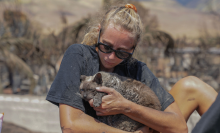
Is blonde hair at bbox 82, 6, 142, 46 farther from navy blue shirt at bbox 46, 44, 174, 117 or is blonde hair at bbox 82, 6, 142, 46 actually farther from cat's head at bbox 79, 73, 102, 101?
cat's head at bbox 79, 73, 102, 101

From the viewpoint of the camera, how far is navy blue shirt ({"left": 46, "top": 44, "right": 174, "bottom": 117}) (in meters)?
1.95

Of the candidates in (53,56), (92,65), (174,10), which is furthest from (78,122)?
(174,10)

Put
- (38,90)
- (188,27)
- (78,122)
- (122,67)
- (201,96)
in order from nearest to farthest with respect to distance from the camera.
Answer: (78,122) → (122,67) → (201,96) → (38,90) → (188,27)

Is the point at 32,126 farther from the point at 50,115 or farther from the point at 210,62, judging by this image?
the point at 210,62

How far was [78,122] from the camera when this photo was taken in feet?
6.28

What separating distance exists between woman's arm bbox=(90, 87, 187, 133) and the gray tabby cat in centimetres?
17

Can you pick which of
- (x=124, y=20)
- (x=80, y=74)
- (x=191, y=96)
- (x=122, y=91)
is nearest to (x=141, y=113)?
(x=122, y=91)

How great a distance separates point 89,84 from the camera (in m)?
2.26

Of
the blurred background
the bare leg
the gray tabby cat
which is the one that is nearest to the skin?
the gray tabby cat

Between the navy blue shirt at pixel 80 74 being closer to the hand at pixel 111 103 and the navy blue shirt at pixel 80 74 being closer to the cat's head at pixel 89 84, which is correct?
the cat's head at pixel 89 84

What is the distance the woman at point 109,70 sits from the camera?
194 cm

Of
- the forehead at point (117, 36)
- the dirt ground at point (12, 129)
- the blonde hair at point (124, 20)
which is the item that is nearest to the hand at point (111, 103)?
the forehead at point (117, 36)

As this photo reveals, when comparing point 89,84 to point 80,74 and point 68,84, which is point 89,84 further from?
point 68,84

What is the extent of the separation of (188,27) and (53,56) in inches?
1509
